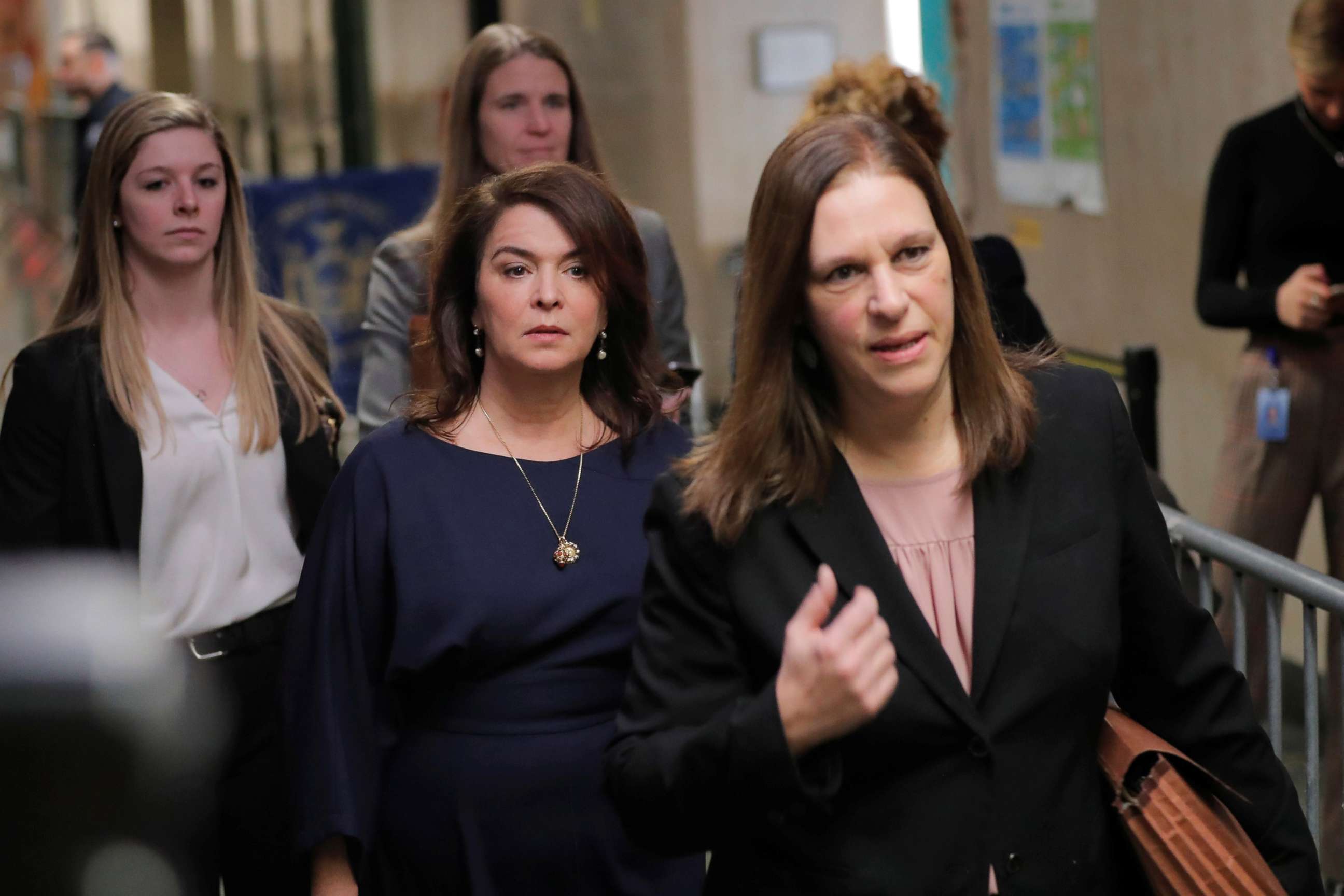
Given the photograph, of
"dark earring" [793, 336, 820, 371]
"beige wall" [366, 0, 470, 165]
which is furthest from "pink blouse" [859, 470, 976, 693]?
"beige wall" [366, 0, 470, 165]

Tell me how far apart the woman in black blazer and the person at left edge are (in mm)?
1652

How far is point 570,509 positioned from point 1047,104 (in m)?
5.36

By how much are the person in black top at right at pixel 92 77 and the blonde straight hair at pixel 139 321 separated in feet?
17.4

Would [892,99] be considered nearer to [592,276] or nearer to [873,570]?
[592,276]

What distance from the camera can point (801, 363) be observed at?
7.87ft

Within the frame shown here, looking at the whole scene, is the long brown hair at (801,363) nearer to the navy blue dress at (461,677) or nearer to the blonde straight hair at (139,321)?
the navy blue dress at (461,677)

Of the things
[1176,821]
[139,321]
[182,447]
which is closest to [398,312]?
[139,321]

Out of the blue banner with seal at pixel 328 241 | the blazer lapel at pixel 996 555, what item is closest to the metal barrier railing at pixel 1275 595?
the blazer lapel at pixel 996 555

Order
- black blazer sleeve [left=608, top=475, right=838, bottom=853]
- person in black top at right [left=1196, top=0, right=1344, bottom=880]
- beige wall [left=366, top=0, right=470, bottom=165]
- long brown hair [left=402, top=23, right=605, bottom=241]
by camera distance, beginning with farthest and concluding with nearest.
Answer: beige wall [left=366, top=0, right=470, bottom=165], person in black top at right [left=1196, top=0, right=1344, bottom=880], long brown hair [left=402, top=23, right=605, bottom=241], black blazer sleeve [left=608, top=475, right=838, bottom=853]

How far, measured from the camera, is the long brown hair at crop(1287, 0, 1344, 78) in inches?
193

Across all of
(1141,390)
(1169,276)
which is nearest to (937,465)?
(1141,390)

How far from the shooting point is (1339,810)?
4578 millimetres

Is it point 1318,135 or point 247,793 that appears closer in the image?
point 247,793

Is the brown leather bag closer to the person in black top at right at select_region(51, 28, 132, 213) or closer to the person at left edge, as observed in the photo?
the person at left edge
